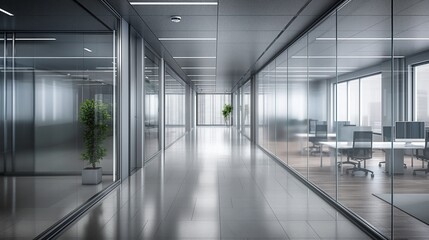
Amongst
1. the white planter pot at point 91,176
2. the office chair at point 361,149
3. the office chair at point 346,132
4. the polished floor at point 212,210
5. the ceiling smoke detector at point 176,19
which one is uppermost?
the ceiling smoke detector at point 176,19

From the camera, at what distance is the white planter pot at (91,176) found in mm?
6073

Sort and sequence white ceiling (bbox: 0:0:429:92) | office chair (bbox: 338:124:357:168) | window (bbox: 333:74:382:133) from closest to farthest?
white ceiling (bbox: 0:0:429:92) → window (bbox: 333:74:382:133) → office chair (bbox: 338:124:357:168)

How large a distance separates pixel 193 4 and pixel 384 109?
3255mm

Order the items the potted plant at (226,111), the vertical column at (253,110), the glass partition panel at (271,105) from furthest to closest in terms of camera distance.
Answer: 1. the potted plant at (226,111)
2. the vertical column at (253,110)
3. the glass partition panel at (271,105)

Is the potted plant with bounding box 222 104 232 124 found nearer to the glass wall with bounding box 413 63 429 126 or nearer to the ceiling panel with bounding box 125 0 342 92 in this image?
the ceiling panel with bounding box 125 0 342 92

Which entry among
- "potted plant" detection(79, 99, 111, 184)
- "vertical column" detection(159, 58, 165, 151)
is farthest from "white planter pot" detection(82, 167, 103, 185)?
"vertical column" detection(159, 58, 165, 151)

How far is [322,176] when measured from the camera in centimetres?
676

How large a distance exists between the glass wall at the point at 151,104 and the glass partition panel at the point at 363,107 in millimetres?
5233

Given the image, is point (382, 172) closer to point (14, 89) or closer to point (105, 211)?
point (105, 211)

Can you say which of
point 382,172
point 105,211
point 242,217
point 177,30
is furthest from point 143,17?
point 382,172

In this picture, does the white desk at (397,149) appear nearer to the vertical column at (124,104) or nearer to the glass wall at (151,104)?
the vertical column at (124,104)

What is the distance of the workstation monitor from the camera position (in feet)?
11.6

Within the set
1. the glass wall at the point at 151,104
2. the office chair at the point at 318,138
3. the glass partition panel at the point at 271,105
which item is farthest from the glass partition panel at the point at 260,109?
the office chair at the point at 318,138

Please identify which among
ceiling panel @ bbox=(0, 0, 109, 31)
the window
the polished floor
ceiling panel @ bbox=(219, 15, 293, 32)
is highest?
ceiling panel @ bbox=(219, 15, 293, 32)
